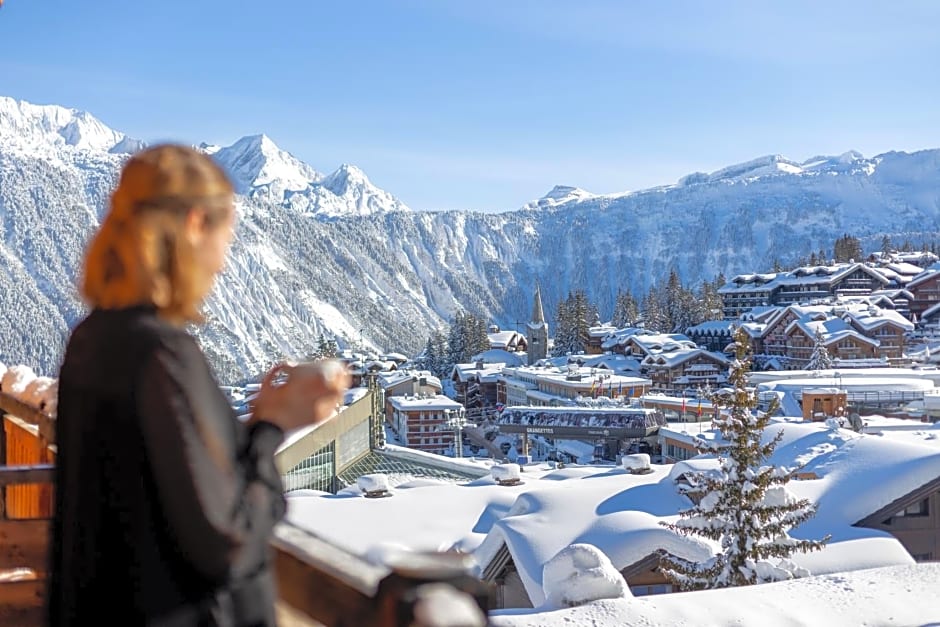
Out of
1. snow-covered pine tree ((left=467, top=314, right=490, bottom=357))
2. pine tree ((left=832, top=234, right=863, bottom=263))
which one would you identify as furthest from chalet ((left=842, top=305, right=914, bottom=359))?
pine tree ((left=832, top=234, right=863, bottom=263))

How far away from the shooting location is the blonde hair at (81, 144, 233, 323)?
4.25ft

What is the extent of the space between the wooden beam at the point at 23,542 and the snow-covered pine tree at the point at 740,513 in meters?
10.4

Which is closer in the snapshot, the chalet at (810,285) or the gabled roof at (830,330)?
the gabled roof at (830,330)

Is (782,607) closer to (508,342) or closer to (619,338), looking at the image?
(619,338)

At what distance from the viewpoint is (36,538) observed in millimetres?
2941

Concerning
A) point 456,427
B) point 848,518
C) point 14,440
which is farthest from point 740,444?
point 456,427

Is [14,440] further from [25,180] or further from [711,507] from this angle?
[25,180]

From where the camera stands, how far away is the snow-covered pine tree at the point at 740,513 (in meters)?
12.0

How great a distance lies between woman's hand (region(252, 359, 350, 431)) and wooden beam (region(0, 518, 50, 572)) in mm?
1851

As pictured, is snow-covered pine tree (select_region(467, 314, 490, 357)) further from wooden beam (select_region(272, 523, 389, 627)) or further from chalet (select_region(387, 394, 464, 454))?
wooden beam (select_region(272, 523, 389, 627))

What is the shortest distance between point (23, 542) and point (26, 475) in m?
0.26

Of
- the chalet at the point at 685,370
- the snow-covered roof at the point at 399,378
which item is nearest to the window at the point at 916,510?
the chalet at the point at 685,370

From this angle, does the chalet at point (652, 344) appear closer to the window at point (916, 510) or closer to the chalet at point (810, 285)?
the chalet at point (810, 285)

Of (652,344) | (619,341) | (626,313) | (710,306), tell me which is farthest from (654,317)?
(652,344)
